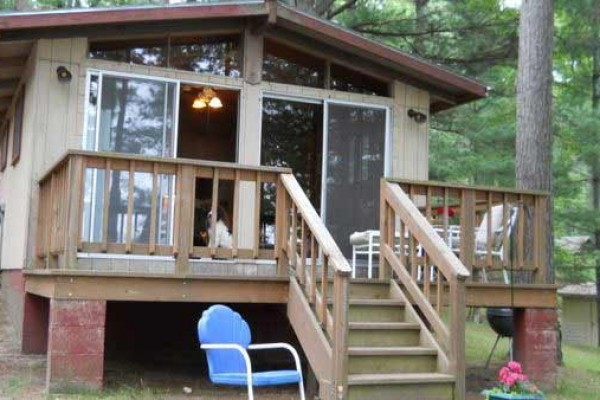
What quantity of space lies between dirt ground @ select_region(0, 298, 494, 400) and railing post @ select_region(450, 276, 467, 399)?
3.71ft

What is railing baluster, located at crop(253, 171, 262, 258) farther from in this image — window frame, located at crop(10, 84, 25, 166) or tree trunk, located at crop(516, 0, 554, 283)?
tree trunk, located at crop(516, 0, 554, 283)

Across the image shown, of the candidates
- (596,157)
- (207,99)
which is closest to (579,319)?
(596,157)

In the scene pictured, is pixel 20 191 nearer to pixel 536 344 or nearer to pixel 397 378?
pixel 397 378

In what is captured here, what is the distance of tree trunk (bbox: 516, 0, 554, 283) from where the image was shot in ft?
28.5

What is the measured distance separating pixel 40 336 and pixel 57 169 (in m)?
2.28

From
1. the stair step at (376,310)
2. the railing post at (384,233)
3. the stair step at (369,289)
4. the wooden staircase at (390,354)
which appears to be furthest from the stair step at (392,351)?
the railing post at (384,233)

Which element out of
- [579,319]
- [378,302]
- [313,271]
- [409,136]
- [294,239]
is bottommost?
[579,319]

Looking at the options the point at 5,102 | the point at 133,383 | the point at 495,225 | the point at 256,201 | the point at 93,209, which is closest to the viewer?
the point at 256,201

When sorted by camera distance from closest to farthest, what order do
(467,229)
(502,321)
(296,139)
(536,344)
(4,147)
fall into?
(467,229), (536,344), (502,321), (296,139), (4,147)

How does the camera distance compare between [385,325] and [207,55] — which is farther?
[207,55]

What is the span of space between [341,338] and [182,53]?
4181 mm

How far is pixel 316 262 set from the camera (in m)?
5.54

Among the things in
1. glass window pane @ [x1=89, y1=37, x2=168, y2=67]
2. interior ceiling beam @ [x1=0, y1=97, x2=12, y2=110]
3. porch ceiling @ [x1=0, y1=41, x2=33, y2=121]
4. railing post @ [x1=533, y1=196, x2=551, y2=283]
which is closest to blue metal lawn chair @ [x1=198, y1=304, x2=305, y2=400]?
railing post @ [x1=533, y1=196, x2=551, y2=283]

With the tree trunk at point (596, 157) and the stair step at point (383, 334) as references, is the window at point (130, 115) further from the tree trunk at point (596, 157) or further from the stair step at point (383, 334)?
the tree trunk at point (596, 157)
